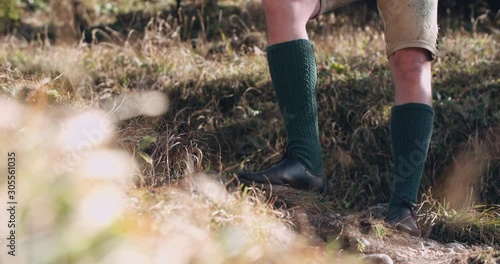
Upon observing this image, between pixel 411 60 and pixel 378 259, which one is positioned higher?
pixel 411 60

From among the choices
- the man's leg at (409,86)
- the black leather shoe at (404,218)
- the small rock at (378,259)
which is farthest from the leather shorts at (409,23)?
the small rock at (378,259)

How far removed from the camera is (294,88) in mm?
2721

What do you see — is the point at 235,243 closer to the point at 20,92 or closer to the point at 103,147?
the point at 103,147

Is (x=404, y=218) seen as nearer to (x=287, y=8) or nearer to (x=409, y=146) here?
(x=409, y=146)

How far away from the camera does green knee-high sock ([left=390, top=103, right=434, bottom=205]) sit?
291 cm

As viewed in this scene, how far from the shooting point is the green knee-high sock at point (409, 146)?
2906 mm

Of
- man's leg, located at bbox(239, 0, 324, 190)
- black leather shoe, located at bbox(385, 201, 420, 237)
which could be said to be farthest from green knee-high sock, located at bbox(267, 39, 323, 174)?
black leather shoe, located at bbox(385, 201, 420, 237)

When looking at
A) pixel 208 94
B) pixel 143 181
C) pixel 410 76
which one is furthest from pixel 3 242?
pixel 208 94

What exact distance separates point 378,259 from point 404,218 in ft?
1.15

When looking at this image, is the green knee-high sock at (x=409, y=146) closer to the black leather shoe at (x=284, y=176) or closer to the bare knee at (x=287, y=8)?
the black leather shoe at (x=284, y=176)

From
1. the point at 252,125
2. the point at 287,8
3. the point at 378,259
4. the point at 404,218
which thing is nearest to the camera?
the point at 378,259

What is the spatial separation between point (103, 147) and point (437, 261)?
1232mm

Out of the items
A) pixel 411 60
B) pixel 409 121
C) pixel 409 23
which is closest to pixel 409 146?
pixel 409 121

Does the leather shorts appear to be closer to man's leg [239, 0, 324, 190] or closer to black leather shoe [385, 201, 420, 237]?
man's leg [239, 0, 324, 190]
